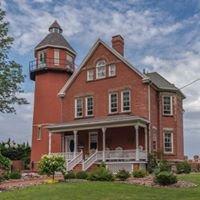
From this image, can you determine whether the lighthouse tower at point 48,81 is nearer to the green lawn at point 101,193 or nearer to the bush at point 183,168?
the bush at point 183,168

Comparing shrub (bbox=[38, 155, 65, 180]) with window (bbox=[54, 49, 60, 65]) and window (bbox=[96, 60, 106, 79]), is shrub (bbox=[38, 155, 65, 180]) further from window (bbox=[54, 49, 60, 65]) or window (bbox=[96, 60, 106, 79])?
window (bbox=[54, 49, 60, 65])

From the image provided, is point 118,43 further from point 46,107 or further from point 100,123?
point 46,107

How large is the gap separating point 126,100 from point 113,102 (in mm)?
1357

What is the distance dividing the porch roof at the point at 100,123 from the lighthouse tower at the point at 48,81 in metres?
Result: 4.36

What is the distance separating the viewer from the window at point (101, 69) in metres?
39.0

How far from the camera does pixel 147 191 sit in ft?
64.5

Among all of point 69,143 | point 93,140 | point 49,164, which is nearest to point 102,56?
point 93,140

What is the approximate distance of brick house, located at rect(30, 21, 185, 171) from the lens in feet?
115

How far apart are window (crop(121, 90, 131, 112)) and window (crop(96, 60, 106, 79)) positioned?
2.87 meters

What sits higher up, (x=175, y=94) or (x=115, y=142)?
(x=175, y=94)

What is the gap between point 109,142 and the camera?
37.1 m

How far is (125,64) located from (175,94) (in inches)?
211

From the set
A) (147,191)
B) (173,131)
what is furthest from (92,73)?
(147,191)

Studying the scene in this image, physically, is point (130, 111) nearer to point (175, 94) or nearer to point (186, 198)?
point (175, 94)
